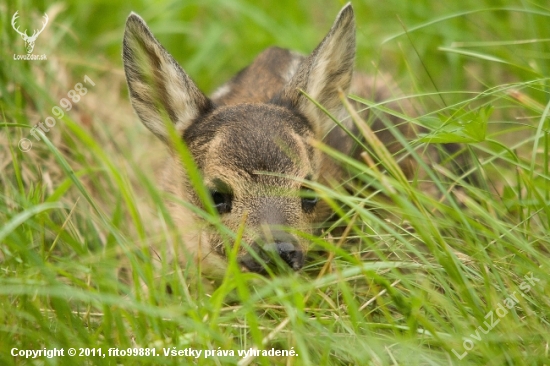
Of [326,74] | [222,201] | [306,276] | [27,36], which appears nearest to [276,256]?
[306,276]

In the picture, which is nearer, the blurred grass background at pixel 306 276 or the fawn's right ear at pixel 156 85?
the blurred grass background at pixel 306 276

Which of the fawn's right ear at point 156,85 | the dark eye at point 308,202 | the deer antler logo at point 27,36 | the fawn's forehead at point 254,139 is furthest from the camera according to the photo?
the deer antler logo at point 27,36

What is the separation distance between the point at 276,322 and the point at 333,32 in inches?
79.3

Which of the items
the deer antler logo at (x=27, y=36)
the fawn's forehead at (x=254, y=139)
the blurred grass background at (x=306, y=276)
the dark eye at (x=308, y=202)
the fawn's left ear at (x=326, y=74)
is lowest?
the blurred grass background at (x=306, y=276)

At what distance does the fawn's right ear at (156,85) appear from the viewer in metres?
4.74

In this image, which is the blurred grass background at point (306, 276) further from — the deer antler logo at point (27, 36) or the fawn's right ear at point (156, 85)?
the fawn's right ear at point (156, 85)

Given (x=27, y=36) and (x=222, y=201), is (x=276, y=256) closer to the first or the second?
(x=222, y=201)

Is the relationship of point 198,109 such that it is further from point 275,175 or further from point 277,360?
point 277,360

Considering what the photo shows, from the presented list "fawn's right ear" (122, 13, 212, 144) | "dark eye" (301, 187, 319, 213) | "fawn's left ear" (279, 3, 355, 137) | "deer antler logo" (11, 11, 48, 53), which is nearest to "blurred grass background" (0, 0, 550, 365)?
"deer antler logo" (11, 11, 48, 53)

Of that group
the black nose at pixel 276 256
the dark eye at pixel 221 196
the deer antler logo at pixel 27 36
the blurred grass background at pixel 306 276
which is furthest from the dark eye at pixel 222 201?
the deer antler logo at pixel 27 36

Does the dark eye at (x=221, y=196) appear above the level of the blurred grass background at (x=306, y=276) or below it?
above

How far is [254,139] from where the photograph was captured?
448 centimetres

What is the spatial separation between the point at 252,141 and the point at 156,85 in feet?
3.19

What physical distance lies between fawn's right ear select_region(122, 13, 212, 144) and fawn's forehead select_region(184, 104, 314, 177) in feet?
0.47
